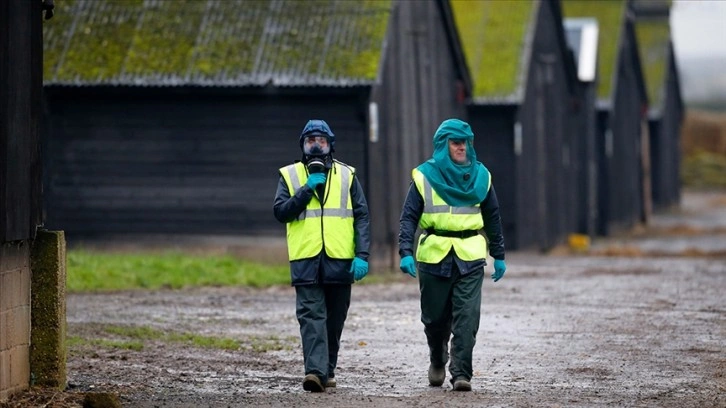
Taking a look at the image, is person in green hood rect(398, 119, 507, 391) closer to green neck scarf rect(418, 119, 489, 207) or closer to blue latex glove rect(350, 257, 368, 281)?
green neck scarf rect(418, 119, 489, 207)

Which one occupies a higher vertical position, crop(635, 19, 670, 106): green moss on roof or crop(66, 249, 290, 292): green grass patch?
crop(635, 19, 670, 106): green moss on roof

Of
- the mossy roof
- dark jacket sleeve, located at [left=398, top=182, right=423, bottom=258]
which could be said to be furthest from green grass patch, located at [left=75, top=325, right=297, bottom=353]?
the mossy roof

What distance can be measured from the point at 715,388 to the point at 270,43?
46.4ft

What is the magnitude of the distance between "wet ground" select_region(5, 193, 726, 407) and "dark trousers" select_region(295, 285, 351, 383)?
8.4 inches

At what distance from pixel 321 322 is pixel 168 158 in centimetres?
1437

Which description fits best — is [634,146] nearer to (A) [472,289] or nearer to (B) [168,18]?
(B) [168,18]

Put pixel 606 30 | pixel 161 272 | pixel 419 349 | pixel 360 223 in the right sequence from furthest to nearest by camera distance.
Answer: pixel 606 30 < pixel 161 272 < pixel 419 349 < pixel 360 223

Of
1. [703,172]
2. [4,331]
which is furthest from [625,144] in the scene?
[703,172]

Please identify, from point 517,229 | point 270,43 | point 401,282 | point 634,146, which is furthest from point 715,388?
point 634,146

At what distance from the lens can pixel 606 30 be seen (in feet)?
146

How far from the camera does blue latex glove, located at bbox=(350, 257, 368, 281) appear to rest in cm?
1111

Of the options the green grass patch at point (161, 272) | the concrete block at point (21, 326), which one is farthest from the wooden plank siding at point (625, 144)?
the concrete block at point (21, 326)

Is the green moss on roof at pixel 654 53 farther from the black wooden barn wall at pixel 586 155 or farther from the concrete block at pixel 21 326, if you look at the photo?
the concrete block at pixel 21 326

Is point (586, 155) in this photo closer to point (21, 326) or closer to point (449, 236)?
point (449, 236)
